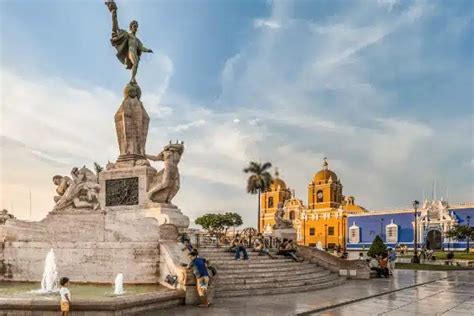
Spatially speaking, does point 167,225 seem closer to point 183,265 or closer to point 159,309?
point 183,265

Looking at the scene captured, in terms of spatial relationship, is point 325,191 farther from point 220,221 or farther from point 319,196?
point 220,221

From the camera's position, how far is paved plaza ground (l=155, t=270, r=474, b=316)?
9.57 meters

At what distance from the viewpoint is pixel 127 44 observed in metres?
18.9

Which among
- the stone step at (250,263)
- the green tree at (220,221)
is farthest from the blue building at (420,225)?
the stone step at (250,263)

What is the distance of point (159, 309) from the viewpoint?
9.40m

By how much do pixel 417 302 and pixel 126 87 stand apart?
40.8ft

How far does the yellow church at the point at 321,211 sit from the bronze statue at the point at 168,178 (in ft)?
186

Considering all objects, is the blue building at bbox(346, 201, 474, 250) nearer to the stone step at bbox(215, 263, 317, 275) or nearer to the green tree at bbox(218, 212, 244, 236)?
the green tree at bbox(218, 212, 244, 236)

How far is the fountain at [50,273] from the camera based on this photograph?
12.1 m

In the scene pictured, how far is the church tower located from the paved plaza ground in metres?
64.1

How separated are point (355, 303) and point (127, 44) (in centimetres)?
1302

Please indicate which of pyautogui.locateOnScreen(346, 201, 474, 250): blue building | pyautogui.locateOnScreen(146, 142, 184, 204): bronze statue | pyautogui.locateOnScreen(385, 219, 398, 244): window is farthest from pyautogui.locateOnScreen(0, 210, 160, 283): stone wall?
pyautogui.locateOnScreen(385, 219, 398, 244): window

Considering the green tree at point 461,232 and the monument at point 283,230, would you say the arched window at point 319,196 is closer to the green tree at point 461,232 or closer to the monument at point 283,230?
the green tree at point 461,232

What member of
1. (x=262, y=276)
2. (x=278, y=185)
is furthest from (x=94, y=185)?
(x=278, y=185)
